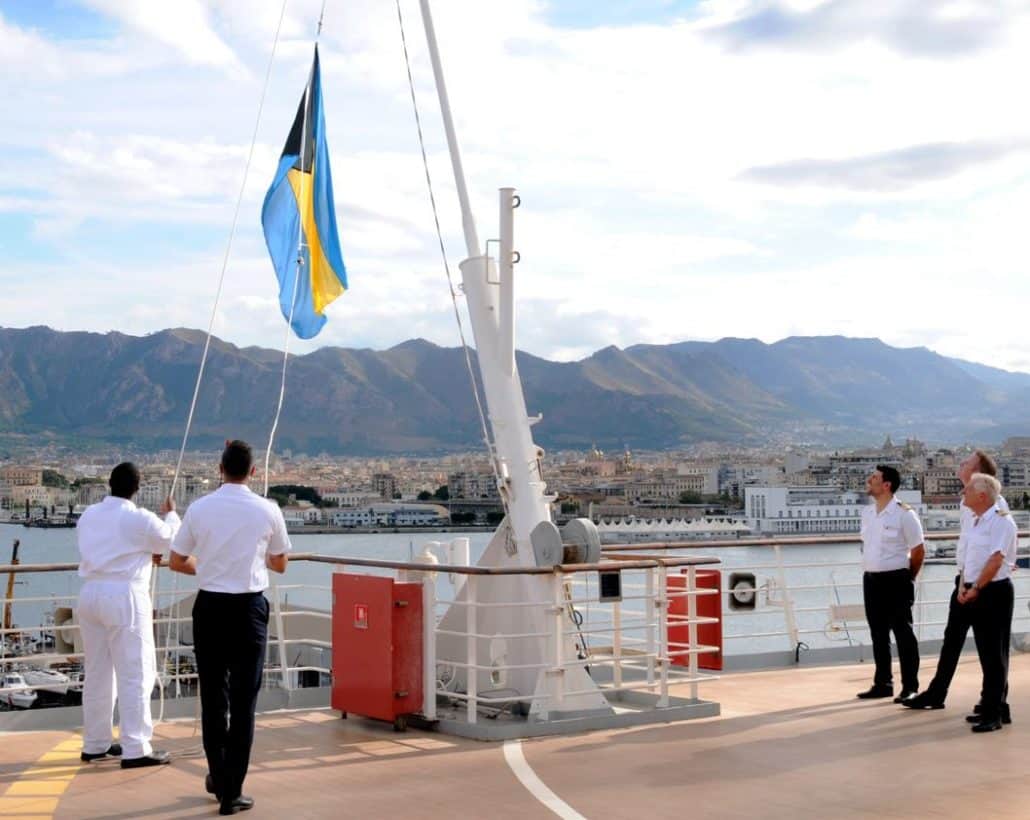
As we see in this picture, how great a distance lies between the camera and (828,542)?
1248 centimetres

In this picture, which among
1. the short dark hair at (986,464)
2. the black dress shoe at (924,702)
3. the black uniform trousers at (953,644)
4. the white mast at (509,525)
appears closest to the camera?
the black uniform trousers at (953,644)

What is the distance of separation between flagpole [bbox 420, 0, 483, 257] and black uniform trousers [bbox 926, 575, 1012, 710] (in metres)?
4.15

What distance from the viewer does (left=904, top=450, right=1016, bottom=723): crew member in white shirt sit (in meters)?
9.12

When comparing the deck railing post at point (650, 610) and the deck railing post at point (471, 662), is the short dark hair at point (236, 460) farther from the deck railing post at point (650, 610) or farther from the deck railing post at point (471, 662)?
the deck railing post at point (650, 610)

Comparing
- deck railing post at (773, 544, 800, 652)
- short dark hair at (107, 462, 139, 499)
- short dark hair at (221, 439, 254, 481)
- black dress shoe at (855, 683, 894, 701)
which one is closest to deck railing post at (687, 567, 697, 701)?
black dress shoe at (855, 683, 894, 701)

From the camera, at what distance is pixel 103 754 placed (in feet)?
26.3

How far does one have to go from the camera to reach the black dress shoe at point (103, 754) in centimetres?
799

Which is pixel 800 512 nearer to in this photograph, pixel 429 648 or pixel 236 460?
pixel 429 648

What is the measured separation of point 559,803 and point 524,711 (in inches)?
101

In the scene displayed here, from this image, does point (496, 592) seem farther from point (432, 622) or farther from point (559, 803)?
point (559, 803)

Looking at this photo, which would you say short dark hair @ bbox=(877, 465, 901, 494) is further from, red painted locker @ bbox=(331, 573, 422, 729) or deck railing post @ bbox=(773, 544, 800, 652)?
red painted locker @ bbox=(331, 573, 422, 729)

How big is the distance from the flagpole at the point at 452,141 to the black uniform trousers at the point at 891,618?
3.80 metres

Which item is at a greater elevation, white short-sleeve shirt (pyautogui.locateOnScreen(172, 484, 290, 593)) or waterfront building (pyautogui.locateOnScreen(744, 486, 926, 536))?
white short-sleeve shirt (pyautogui.locateOnScreen(172, 484, 290, 593))

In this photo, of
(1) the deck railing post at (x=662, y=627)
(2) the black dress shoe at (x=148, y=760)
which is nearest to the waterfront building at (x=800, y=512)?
(1) the deck railing post at (x=662, y=627)
